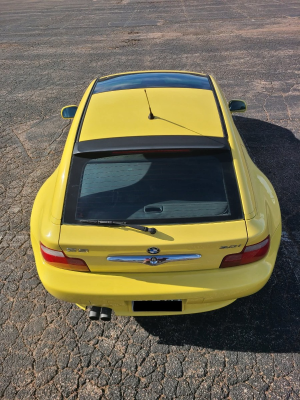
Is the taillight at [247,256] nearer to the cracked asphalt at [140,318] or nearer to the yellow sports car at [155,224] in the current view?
the yellow sports car at [155,224]

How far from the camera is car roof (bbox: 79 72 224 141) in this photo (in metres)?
2.96

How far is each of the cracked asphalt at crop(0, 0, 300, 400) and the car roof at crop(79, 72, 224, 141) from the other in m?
1.73

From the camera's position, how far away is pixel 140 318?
3.30 meters

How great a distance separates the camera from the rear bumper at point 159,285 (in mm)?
2625

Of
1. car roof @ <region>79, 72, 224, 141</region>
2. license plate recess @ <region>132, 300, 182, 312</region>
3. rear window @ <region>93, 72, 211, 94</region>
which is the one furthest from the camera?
rear window @ <region>93, 72, 211, 94</region>

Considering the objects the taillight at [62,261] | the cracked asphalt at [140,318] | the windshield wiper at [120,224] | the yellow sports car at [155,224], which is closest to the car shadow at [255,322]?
Answer: the cracked asphalt at [140,318]

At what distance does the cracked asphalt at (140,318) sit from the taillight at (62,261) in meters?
0.83

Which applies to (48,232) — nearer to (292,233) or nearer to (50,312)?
(50,312)

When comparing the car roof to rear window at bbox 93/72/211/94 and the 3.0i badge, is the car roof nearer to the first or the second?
rear window at bbox 93/72/211/94

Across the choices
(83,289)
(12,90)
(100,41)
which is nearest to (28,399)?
(83,289)

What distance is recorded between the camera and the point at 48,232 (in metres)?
2.65

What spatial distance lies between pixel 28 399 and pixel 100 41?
12.2 metres

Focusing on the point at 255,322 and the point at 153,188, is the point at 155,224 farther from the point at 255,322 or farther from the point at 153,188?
the point at 255,322

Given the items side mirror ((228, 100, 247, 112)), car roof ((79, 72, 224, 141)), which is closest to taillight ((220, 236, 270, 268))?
car roof ((79, 72, 224, 141))
